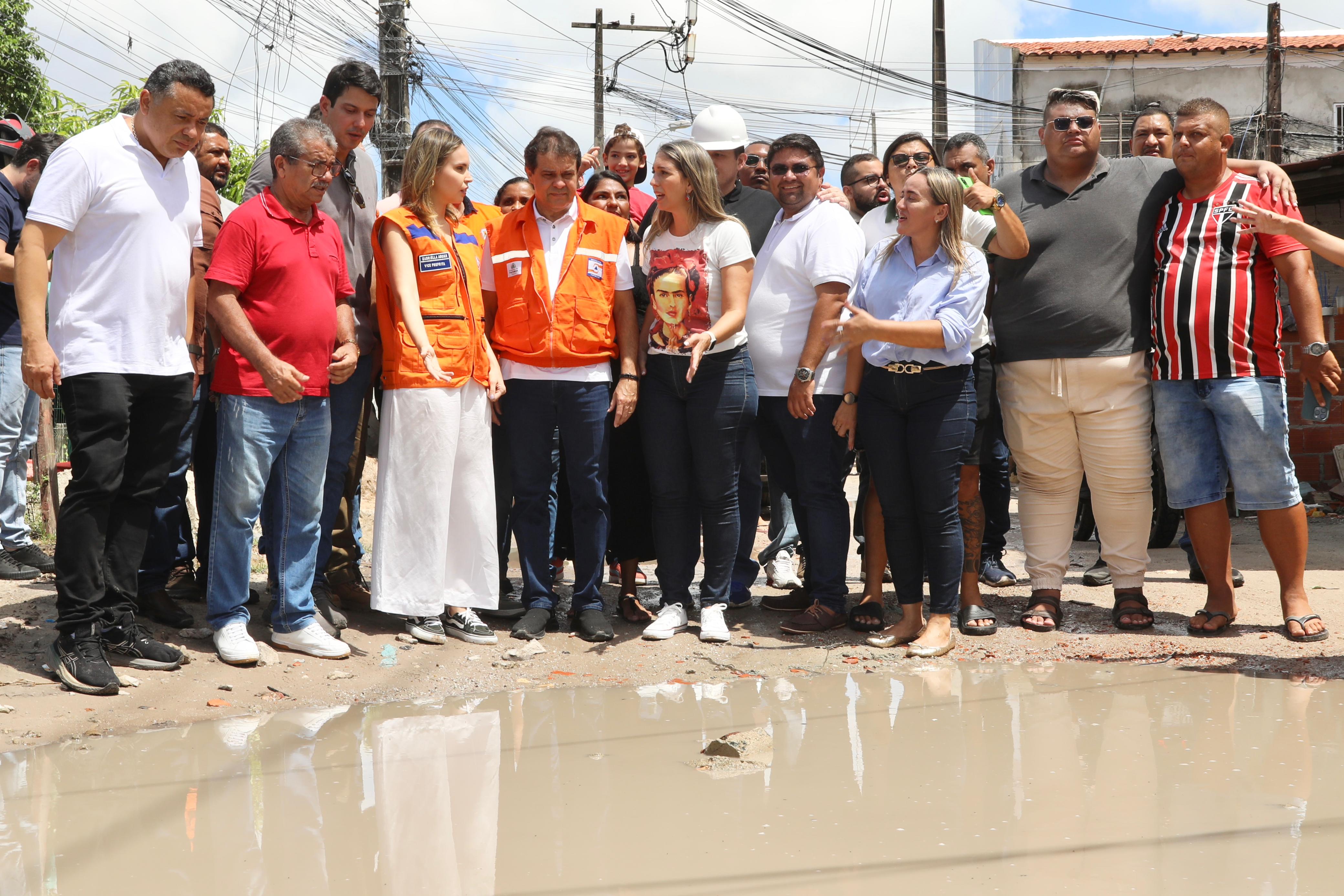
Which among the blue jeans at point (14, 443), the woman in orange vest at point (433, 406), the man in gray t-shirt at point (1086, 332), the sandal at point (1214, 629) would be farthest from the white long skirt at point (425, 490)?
the sandal at point (1214, 629)

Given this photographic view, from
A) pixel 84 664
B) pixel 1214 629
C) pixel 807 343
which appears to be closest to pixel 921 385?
pixel 807 343

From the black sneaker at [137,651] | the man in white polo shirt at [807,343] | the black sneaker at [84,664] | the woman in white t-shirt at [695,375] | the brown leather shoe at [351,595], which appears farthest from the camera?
the brown leather shoe at [351,595]

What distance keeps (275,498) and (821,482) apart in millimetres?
2251

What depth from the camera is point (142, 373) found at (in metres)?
4.01

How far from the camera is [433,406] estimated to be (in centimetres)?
466

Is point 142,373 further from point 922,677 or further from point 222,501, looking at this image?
point 922,677

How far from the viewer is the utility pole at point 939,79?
1938cm

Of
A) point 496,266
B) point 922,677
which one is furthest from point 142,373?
point 922,677

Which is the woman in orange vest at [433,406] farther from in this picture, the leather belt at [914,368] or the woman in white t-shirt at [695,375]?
the leather belt at [914,368]

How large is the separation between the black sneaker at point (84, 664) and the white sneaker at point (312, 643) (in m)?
0.66

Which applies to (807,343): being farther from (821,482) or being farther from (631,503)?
(631,503)

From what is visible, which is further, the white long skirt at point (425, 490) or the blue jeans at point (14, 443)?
the blue jeans at point (14, 443)

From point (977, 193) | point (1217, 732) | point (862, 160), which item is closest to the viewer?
point (1217, 732)

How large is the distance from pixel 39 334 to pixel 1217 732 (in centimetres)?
401
